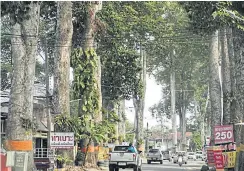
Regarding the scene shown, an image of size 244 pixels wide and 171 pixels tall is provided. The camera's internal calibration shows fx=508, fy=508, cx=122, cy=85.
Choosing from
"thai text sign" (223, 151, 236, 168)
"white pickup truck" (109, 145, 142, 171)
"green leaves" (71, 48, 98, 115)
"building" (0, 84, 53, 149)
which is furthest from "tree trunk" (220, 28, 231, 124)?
→ "building" (0, 84, 53, 149)

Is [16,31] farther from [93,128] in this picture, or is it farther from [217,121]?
[217,121]

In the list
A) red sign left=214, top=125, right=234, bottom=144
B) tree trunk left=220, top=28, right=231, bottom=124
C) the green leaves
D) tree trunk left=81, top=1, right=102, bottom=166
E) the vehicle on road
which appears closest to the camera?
red sign left=214, top=125, right=234, bottom=144

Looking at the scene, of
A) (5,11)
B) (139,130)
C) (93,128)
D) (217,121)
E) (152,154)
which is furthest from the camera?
(139,130)

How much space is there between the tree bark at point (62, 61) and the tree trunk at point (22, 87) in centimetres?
720

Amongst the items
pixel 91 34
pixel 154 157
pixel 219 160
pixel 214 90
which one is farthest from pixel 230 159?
pixel 154 157

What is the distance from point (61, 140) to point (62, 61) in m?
6.68

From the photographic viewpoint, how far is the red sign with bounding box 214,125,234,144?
19234 millimetres

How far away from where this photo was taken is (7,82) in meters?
52.9

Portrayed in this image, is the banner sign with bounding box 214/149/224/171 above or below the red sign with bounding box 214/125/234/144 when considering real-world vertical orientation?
below

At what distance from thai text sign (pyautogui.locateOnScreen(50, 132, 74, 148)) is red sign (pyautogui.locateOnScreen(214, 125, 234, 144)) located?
572cm

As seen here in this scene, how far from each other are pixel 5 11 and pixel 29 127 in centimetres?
646

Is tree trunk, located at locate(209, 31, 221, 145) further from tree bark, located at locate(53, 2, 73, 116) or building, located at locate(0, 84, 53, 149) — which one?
building, located at locate(0, 84, 53, 149)

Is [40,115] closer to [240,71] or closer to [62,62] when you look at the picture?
[62,62]

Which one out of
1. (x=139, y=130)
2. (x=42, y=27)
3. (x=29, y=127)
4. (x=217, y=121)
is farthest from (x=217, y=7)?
(x=139, y=130)
